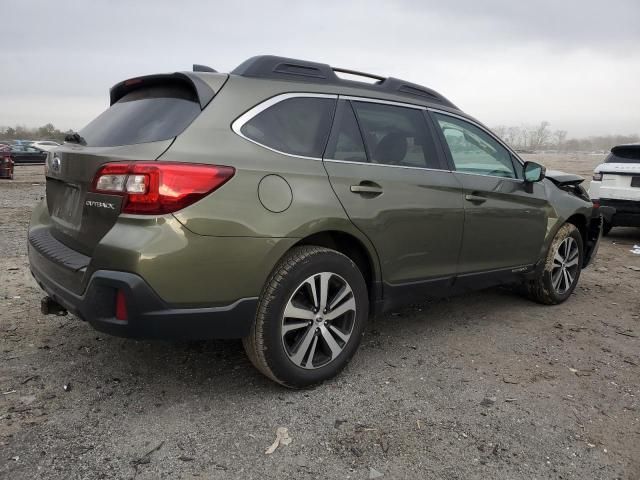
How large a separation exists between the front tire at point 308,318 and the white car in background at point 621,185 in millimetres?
6372

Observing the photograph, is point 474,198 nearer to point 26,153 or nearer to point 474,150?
point 474,150

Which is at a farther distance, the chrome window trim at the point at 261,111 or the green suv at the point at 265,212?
the chrome window trim at the point at 261,111

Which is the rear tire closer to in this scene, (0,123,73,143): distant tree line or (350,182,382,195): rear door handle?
(350,182,382,195): rear door handle

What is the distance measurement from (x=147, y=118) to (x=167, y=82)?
279 mm

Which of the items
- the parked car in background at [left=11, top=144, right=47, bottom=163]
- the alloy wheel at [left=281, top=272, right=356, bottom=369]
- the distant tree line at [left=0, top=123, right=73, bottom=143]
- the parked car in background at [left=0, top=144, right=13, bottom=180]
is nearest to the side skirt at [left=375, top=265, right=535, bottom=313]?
the alloy wheel at [left=281, top=272, right=356, bottom=369]

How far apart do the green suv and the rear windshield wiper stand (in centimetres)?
1

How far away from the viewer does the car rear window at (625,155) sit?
26.0ft

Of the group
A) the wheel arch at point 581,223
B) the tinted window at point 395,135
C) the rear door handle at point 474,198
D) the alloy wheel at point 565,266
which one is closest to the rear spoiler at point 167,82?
the tinted window at point 395,135

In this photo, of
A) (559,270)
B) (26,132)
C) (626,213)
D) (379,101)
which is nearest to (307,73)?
(379,101)

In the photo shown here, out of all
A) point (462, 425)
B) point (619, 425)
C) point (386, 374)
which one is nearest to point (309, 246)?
point (386, 374)

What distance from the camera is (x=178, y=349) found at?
3434mm

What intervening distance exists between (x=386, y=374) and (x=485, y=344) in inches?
38.2

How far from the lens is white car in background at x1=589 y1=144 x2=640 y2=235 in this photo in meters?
7.75

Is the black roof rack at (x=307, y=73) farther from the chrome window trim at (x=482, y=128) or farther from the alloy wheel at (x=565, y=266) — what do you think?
the alloy wheel at (x=565, y=266)
